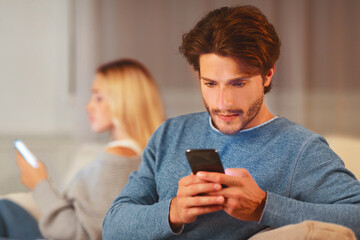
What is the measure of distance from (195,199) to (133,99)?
31.4 inches

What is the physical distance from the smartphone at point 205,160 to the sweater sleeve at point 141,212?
131 millimetres

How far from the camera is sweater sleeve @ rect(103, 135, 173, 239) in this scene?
830 millimetres

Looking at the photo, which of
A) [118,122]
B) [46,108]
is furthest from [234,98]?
[46,108]

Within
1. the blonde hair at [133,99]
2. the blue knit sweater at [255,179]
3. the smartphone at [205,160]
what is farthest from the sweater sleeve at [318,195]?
the blonde hair at [133,99]

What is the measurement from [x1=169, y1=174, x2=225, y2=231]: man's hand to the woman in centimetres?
54

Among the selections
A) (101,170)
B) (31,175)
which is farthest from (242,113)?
(31,175)

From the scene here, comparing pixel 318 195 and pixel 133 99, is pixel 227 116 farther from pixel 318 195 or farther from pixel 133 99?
pixel 133 99

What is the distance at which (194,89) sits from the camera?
2.29 m

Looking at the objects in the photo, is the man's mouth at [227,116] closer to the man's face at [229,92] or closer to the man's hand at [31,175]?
the man's face at [229,92]

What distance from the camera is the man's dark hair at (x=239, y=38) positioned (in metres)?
0.83

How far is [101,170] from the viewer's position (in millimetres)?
1321

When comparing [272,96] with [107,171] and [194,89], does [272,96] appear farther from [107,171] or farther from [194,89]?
[107,171]

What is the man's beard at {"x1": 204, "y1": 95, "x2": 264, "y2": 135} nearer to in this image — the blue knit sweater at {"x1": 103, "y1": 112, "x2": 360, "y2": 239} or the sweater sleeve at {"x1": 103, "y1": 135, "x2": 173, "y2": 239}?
the blue knit sweater at {"x1": 103, "y1": 112, "x2": 360, "y2": 239}

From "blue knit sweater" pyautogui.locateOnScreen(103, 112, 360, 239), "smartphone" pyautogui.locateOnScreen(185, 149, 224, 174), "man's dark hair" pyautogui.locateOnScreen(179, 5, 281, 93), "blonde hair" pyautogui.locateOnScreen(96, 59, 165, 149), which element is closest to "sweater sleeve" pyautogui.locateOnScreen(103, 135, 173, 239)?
"blue knit sweater" pyautogui.locateOnScreen(103, 112, 360, 239)
